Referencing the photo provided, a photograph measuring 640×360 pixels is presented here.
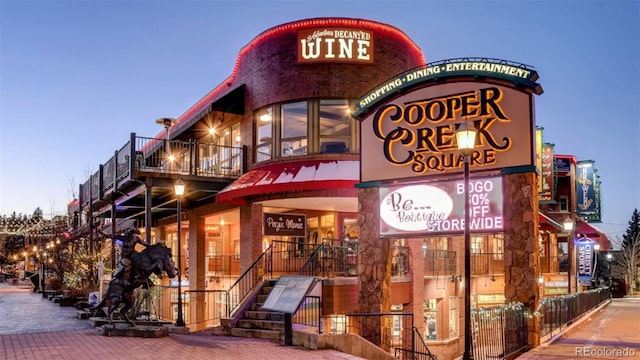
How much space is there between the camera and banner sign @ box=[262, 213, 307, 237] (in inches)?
858

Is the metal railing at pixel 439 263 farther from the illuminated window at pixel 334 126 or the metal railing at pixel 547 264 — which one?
the metal railing at pixel 547 264

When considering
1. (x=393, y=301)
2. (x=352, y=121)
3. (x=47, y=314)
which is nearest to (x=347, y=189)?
(x=352, y=121)

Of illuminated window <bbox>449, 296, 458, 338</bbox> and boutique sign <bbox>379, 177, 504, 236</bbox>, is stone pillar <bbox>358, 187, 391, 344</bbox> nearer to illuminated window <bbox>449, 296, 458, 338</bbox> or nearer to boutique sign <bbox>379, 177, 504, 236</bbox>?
boutique sign <bbox>379, 177, 504, 236</bbox>

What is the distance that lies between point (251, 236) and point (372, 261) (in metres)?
6.60

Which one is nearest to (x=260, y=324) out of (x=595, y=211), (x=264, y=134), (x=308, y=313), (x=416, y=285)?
(x=308, y=313)

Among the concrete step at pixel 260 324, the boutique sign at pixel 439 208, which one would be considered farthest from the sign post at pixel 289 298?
the boutique sign at pixel 439 208

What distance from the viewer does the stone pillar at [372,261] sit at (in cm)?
1752

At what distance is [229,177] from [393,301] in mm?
7845

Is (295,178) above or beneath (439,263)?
above

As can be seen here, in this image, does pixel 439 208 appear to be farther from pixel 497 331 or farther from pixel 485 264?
pixel 485 264

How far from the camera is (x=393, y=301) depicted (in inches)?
858

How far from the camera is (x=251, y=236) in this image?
75.2 ft

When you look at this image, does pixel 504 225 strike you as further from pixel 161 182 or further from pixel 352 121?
pixel 161 182

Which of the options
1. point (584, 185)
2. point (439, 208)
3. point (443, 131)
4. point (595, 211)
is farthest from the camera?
point (595, 211)
